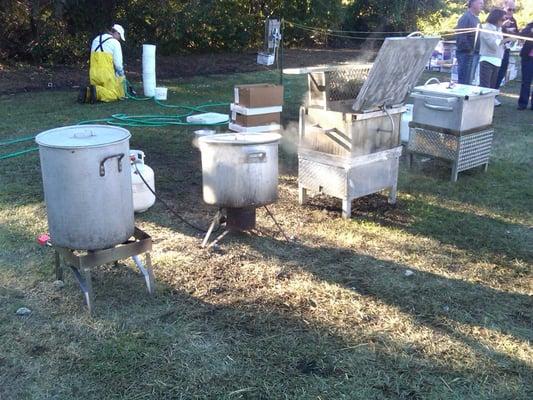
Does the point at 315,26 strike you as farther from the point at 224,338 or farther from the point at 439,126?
the point at 224,338

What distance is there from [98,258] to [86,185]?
1.58 feet

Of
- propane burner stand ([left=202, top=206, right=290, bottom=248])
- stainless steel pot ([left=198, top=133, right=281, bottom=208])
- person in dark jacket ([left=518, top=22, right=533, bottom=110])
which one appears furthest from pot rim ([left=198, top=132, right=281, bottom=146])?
person in dark jacket ([left=518, top=22, right=533, bottom=110])

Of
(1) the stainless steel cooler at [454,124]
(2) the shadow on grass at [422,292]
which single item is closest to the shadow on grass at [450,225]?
(2) the shadow on grass at [422,292]

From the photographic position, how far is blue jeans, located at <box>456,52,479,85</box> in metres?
8.95

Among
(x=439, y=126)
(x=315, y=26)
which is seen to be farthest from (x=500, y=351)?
(x=315, y=26)

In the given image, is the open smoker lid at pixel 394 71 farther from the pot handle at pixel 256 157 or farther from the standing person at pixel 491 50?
the standing person at pixel 491 50

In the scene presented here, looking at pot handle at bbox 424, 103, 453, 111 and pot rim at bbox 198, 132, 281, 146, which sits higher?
pot handle at bbox 424, 103, 453, 111

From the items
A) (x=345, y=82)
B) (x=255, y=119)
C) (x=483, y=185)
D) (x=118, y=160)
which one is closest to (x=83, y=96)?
(x=255, y=119)

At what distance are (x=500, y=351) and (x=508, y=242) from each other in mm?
1561

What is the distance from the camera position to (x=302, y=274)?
11.9ft

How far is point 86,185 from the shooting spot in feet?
9.52

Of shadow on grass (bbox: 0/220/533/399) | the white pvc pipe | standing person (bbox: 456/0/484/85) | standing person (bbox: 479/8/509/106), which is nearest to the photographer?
shadow on grass (bbox: 0/220/533/399)

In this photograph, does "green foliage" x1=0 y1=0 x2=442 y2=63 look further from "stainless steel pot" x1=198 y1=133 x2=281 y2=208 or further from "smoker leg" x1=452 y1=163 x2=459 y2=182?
"stainless steel pot" x1=198 y1=133 x2=281 y2=208

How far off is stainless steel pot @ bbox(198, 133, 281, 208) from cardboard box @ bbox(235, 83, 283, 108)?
2.57 m
